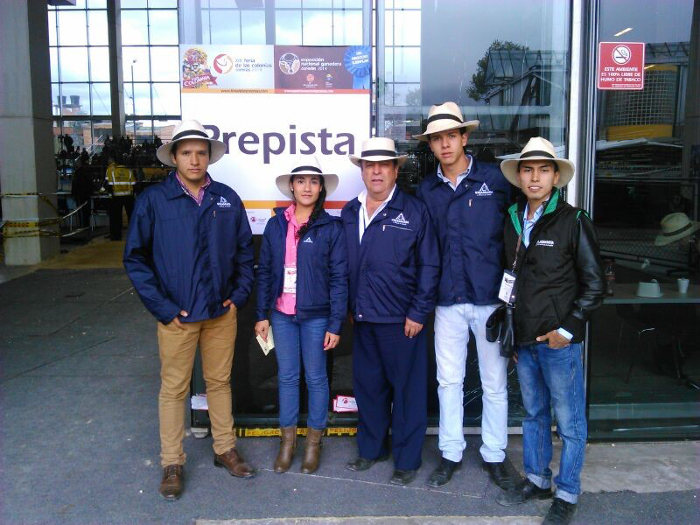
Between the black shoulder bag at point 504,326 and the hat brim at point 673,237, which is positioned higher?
the hat brim at point 673,237

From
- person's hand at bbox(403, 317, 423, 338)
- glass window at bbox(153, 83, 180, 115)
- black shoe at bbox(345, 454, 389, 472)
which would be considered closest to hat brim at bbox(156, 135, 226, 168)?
person's hand at bbox(403, 317, 423, 338)

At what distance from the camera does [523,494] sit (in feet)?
10.7

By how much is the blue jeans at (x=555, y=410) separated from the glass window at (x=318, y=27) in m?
2.24

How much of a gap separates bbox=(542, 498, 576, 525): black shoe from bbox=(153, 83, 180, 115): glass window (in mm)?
33296

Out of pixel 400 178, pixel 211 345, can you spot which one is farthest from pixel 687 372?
pixel 211 345

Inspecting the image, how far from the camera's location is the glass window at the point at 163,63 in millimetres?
32594

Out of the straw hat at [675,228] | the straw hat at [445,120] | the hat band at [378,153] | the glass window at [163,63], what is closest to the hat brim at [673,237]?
the straw hat at [675,228]

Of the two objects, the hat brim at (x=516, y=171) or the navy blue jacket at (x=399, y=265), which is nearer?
the hat brim at (x=516, y=171)

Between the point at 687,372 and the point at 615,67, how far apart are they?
8.13 ft

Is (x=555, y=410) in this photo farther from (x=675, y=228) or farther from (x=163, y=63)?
(x=163, y=63)

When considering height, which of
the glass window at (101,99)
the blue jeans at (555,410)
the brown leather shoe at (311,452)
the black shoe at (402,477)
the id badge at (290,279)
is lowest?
the black shoe at (402,477)

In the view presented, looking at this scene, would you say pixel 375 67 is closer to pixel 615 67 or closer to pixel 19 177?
pixel 615 67

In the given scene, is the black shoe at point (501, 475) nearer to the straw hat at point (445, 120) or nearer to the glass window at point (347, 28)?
the straw hat at point (445, 120)

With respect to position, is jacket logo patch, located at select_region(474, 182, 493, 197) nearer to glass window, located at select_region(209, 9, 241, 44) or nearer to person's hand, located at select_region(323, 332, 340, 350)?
person's hand, located at select_region(323, 332, 340, 350)
